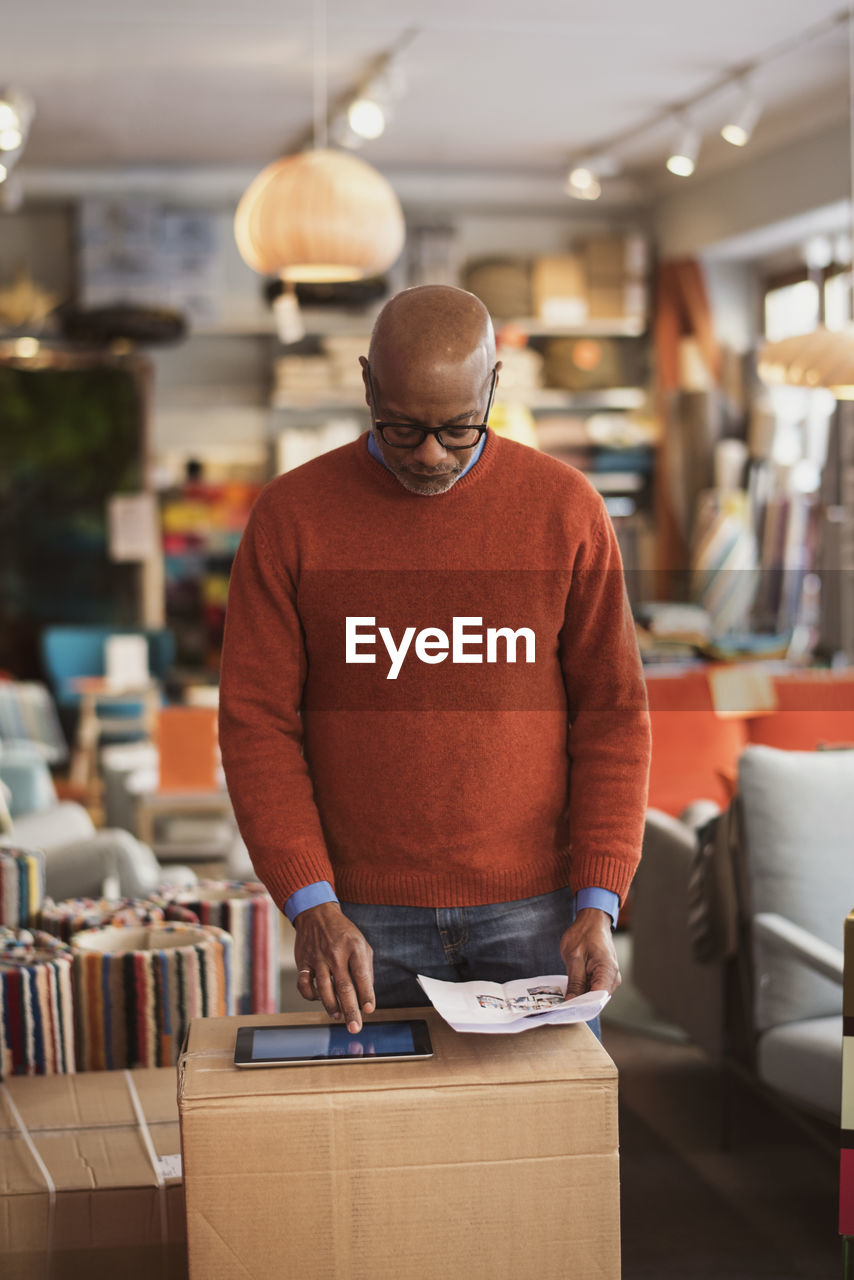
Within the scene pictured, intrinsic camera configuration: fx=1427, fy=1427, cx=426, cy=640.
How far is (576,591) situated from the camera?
159 centimetres

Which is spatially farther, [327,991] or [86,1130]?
[86,1130]

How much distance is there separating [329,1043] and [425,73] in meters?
5.32

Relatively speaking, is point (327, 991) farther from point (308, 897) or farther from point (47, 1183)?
point (47, 1183)

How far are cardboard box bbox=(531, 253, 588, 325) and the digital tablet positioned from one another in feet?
23.0

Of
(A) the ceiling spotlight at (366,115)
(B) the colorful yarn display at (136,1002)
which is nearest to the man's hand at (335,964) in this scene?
(B) the colorful yarn display at (136,1002)

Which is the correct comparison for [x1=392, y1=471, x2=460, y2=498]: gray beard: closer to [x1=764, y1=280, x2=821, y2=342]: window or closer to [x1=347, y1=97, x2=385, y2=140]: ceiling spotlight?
[x1=347, y1=97, x2=385, y2=140]: ceiling spotlight

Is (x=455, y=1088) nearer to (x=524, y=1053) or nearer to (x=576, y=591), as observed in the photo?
(x=524, y=1053)

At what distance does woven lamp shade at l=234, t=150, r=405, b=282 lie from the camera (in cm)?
434

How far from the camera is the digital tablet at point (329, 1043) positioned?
135 centimetres

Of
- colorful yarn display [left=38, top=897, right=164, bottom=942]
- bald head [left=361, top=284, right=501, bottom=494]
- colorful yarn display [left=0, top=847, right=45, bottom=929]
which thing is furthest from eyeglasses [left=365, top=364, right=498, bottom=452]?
colorful yarn display [left=0, top=847, right=45, bottom=929]

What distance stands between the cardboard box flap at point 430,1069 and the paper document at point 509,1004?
0.02m

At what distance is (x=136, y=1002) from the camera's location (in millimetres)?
2047

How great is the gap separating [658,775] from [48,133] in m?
4.59

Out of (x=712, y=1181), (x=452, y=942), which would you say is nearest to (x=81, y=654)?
(x=712, y=1181)
